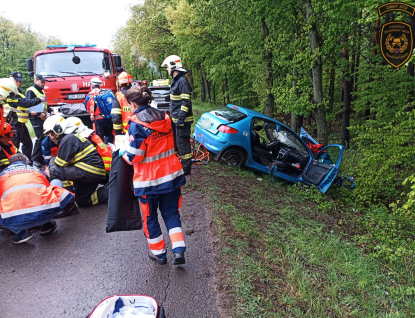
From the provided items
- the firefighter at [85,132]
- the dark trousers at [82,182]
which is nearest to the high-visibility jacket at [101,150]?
the firefighter at [85,132]

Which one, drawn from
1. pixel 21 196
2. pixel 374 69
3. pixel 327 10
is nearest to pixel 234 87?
pixel 374 69

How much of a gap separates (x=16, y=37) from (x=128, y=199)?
5244 cm

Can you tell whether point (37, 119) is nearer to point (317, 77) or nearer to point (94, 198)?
point (94, 198)

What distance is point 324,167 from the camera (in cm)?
709

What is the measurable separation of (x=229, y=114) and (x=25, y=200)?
5017mm

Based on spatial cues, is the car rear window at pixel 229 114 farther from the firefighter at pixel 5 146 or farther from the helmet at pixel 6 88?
the firefighter at pixel 5 146

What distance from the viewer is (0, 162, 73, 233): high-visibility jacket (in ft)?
11.8

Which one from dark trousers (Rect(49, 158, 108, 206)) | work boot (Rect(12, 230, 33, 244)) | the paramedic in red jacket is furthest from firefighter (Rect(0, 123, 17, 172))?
the paramedic in red jacket

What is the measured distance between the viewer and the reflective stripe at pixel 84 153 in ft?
14.9

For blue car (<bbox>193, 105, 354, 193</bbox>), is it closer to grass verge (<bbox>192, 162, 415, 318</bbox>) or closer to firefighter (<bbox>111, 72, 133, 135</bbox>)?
grass verge (<bbox>192, 162, 415, 318</bbox>)

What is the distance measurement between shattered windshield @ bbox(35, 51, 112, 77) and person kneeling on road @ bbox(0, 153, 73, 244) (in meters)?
5.56

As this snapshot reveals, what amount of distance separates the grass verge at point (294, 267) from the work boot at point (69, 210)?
2102 millimetres

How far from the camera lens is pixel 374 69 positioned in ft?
32.1

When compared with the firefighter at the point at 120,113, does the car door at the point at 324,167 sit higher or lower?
lower
